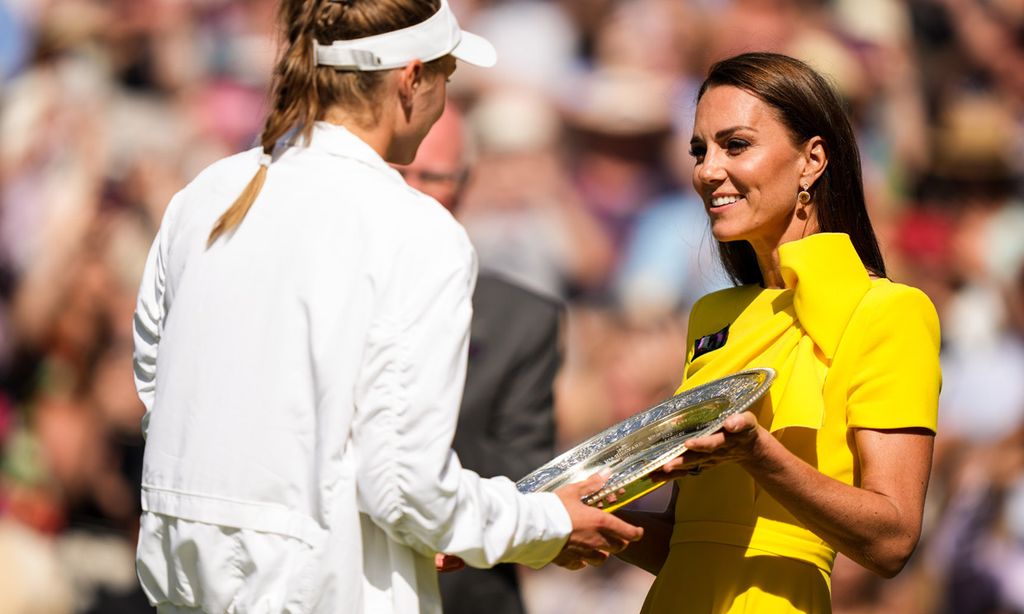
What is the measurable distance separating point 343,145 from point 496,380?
6.87 ft

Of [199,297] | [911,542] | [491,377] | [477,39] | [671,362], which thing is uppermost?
[477,39]

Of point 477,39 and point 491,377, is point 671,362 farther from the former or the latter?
point 477,39

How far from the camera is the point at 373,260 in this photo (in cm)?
218

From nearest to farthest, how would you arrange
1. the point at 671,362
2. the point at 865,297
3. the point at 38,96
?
the point at 865,297 → the point at 671,362 → the point at 38,96

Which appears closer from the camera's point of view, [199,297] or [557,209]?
[199,297]

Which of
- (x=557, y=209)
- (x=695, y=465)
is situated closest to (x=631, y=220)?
(x=557, y=209)

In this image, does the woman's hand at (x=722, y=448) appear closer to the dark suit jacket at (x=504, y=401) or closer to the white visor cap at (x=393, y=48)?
the white visor cap at (x=393, y=48)

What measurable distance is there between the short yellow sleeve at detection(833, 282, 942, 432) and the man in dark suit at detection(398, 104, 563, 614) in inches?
63.7

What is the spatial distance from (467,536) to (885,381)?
0.88 meters

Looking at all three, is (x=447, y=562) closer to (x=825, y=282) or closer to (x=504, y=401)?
(x=825, y=282)

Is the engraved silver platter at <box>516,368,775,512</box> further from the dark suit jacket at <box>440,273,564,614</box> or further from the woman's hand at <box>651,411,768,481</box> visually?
the dark suit jacket at <box>440,273,564,614</box>

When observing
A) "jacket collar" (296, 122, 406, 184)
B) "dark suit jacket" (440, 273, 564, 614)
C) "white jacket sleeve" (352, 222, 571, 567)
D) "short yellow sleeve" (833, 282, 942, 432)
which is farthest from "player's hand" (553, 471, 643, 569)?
"dark suit jacket" (440, 273, 564, 614)

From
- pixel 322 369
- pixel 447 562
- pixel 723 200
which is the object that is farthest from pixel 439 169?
pixel 322 369

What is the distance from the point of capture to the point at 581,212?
6.05 m
